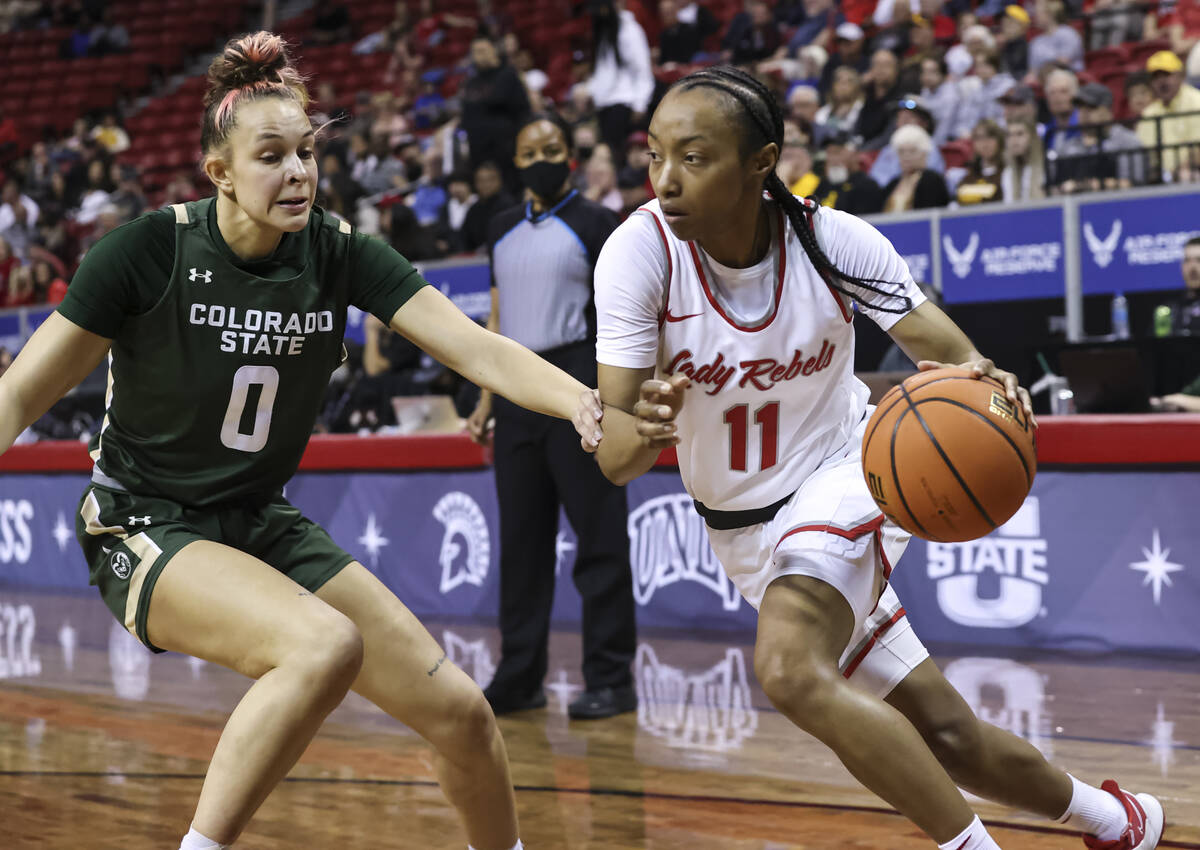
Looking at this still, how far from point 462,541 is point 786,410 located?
4862mm

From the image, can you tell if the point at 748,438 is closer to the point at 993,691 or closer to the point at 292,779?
the point at 292,779

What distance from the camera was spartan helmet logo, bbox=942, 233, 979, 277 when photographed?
26.6 ft

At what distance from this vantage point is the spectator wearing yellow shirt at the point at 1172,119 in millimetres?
8141

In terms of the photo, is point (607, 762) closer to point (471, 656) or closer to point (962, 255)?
point (471, 656)

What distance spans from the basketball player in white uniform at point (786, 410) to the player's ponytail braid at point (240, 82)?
2.55ft

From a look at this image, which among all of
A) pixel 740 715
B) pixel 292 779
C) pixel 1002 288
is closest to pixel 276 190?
pixel 292 779

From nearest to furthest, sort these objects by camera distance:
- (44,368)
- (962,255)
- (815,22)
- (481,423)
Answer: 1. (44,368)
2. (481,423)
3. (962,255)
4. (815,22)

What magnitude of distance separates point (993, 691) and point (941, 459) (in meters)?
2.89

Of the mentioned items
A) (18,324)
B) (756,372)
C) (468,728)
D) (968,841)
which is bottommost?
(968,841)

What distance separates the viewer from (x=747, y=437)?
3.07 metres

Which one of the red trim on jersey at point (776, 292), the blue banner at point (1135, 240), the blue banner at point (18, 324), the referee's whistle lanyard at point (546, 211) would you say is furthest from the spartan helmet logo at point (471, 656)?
the blue banner at point (18, 324)

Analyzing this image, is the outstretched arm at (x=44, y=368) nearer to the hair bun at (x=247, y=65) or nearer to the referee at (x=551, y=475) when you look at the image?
the hair bun at (x=247, y=65)

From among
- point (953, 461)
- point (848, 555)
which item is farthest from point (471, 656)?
point (953, 461)

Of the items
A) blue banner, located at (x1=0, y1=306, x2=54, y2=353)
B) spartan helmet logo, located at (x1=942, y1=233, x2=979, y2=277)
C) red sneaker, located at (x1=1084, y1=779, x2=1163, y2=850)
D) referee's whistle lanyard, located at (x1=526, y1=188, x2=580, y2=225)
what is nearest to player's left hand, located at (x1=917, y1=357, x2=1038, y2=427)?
red sneaker, located at (x1=1084, y1=779, x2=1163, y2=850)
